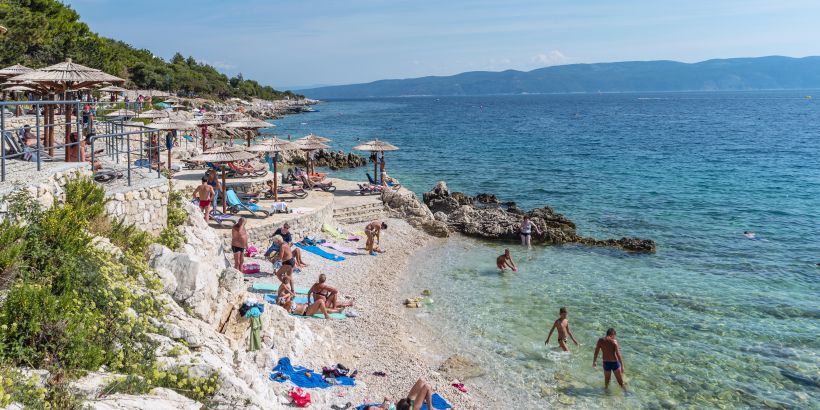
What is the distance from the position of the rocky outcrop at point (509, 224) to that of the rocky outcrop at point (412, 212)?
0.65 meters

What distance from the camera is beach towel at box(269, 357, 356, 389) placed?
9469mm

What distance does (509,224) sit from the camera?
2230 centimetres

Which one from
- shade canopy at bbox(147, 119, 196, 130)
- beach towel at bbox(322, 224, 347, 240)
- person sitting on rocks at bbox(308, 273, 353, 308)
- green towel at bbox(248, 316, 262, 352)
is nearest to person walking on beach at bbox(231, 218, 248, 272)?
person sitting on rocks at bbox(308, 273, 353, 308)

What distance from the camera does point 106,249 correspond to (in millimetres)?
8195

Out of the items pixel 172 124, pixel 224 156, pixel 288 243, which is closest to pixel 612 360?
pixel 288 243

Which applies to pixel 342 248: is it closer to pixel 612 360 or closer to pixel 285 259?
pixel 285 259

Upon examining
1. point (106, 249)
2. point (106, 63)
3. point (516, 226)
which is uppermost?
point (106, 63)

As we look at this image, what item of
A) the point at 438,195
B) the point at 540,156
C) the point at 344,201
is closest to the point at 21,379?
the point at 344,201

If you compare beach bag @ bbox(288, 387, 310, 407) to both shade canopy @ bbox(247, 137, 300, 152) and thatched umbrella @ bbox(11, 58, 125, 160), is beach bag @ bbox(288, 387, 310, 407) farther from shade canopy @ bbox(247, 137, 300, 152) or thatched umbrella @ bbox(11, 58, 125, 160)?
shade canopy @ bbox(247, 137, 300, 152)

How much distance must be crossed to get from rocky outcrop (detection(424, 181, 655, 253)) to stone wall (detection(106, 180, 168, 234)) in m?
13.4

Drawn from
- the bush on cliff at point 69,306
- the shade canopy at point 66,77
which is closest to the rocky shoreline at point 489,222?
the shade canopy at point 66,77

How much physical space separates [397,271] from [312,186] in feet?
26.0

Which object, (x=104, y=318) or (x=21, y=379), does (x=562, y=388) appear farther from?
(x=21, y=379)

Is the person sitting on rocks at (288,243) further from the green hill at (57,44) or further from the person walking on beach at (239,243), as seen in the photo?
the green hill at (57,44)
